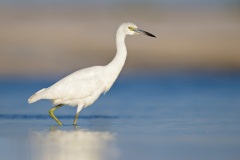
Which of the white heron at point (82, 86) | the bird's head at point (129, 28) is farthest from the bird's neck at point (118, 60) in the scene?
the bird's head at point (129, 28)

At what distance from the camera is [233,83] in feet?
83.5

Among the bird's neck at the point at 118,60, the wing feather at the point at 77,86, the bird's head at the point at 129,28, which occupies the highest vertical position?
the bird's head at the point at 129,28

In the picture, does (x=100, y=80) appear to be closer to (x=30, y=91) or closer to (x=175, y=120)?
(x=175, y=120)

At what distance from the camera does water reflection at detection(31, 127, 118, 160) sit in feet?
34.3

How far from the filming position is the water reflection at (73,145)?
10445 millimetres

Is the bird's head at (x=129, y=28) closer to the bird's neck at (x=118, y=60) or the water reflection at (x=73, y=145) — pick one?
the bird's neck at (x=118, y=60)

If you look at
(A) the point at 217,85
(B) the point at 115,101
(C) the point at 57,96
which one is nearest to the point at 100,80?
(C) the point at 57,96

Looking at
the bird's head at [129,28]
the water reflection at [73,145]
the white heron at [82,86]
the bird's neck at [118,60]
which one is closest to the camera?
the water reflection at [73,145]

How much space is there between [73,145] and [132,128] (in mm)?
2296

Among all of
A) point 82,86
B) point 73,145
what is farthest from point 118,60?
point 73,145

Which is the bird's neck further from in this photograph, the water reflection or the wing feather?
the water reflection

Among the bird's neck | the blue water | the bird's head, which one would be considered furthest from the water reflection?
the bird's head

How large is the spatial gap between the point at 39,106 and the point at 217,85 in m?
8.23

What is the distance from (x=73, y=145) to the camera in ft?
37.4
